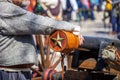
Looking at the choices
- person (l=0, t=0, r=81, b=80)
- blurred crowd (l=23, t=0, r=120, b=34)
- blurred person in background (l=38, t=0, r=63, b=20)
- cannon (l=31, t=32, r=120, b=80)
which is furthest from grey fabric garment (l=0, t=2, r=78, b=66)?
blurred person in background (l=38, t=0, r=63, b=20)

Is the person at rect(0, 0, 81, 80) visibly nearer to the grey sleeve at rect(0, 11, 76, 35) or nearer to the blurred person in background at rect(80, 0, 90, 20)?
the grey sleeve at rect(0, 11, 76, 35)

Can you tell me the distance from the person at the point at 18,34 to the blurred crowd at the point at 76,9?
8.53ft

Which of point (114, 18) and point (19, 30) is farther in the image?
point (114, 18)

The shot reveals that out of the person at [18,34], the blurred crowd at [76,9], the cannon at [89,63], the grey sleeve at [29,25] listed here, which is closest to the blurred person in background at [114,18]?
the blurred crowd at [76,9]

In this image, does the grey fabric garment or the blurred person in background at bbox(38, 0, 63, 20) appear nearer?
the grey fabric garment

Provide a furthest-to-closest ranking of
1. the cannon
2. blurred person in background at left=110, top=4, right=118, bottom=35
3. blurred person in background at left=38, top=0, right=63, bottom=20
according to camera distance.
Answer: blurred person in background at left=110, top=4, right=118, bottom=35 < blurred person in background at left=38, top=0, right=63, bottom=20 < the cannon

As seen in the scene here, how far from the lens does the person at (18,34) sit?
514 centimetres

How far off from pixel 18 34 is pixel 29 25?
0.16 metres

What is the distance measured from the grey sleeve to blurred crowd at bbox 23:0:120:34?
265 centimetres

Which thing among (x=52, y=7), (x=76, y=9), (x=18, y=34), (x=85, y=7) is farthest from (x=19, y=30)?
(x=85, y=7)

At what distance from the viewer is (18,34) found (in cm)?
523

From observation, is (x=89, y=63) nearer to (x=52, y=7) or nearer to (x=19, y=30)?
(x=19, y=30)

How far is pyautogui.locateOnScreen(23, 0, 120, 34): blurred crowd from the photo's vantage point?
12.6 metres

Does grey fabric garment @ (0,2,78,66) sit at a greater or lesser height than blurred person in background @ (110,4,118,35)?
greater
